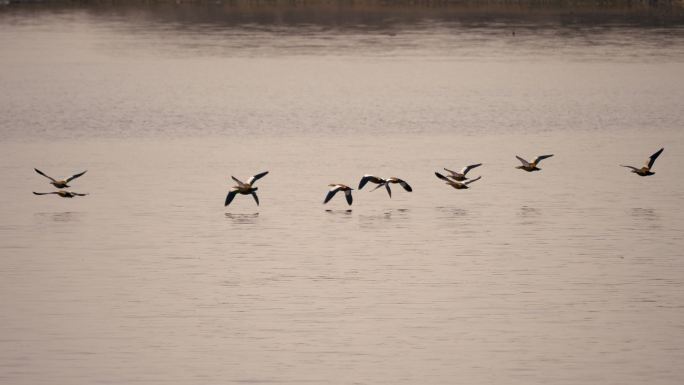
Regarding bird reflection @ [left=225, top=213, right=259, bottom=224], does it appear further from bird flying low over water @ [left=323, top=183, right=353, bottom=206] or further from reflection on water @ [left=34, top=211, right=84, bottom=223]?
reflection on water @ [left=34, top=211, right=84, bottom=223]

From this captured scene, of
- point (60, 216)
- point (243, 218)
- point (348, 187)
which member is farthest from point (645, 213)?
point (60, 216)

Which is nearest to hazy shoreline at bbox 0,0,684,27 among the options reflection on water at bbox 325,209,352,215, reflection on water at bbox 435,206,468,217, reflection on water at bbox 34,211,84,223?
reflection on water at bbox 435,206,468,217

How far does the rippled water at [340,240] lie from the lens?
29188 mm

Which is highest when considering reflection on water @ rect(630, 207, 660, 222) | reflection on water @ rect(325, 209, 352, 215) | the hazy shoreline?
reflection on water @ rect(325, 209, 352, 215)

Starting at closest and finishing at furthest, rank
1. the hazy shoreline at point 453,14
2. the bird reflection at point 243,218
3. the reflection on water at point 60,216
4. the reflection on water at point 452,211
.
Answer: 1. the bird reflection at point 243,218
2. the reflection on water at point 60,216
3. the reflection on water at point 452,211
4. the hazy shoreline at point 453,14

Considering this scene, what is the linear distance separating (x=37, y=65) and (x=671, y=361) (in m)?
87.9

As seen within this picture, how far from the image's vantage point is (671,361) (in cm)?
2859

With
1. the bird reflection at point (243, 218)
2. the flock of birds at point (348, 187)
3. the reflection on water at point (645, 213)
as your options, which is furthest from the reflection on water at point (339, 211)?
the reflection on water at point (645, 213)

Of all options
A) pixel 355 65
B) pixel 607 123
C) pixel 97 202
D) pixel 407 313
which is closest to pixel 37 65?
pixel 355 65

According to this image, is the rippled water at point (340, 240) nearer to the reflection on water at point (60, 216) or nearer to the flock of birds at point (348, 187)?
the reflection on water at point (60, 216)

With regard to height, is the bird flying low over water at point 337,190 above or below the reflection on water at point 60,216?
above

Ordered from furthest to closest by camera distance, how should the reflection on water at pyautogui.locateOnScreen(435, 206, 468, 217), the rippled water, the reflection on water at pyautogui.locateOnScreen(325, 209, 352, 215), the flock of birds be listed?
the reflection on water at pyautogui.locateOnScreen(325, 209, 352, 215) → the reflection on water at pyautogui.locateOnScreen(435, 206, 468, 217) → the flock of birds → the rippled water

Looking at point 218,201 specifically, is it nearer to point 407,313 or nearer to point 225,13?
point 407,313

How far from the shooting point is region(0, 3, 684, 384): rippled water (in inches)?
1149
